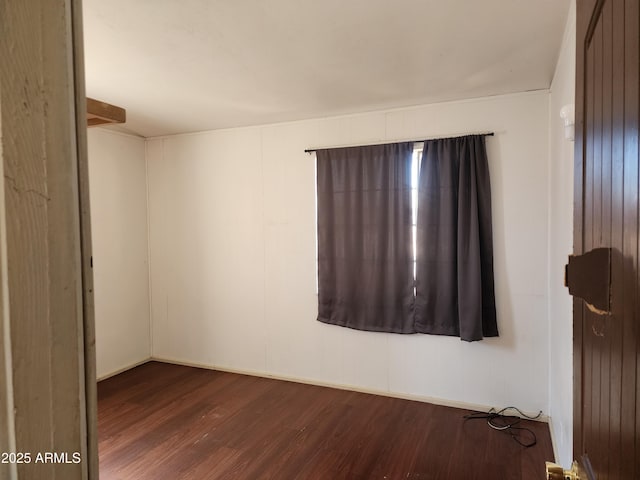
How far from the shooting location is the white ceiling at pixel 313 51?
1705 mm

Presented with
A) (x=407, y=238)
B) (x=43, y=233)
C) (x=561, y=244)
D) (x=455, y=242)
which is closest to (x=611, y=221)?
(x=43, y=233)

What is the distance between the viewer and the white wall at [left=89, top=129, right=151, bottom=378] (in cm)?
372

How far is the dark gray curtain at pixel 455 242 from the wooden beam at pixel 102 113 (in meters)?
2.22

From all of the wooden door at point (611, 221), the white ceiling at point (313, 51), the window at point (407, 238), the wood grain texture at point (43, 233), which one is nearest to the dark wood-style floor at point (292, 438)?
the window at point (407, 238)

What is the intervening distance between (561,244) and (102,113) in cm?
240

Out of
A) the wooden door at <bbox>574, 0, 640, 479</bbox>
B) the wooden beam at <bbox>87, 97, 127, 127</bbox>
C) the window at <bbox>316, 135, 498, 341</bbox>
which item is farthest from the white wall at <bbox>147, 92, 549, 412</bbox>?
the wooden door at <bbox>574, 0, 640, 479</bbox>

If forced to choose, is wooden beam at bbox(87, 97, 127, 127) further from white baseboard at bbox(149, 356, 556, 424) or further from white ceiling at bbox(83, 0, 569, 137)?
white baseboard at bbox(149, 356, 556, 424)

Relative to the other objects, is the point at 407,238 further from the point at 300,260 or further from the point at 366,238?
the point at 300,260

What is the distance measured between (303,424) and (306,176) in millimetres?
2081

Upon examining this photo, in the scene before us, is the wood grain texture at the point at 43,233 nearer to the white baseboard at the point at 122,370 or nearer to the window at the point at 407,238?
the window at the point at 407,238

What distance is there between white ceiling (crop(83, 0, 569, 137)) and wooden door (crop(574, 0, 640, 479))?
1126 mm

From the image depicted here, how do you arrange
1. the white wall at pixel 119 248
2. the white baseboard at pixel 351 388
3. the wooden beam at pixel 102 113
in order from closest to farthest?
the wooden beam at pixel 102 113, the white baseboard at pixel 351 388, the white wall at pixel 119 248

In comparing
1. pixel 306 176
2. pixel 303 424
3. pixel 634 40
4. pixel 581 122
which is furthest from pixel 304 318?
pixel 634 40

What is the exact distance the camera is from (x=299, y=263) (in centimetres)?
362
